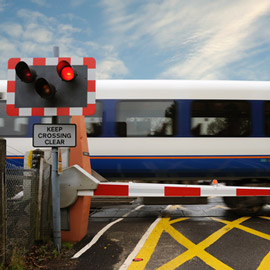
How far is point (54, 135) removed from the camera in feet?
12.6

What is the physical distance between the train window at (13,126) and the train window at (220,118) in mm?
4222

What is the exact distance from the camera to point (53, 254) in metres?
3.84

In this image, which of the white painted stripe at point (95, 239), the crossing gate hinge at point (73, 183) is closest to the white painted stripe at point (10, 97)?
the crossing gate hinge at point (73, 183)

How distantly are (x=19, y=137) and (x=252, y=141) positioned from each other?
5836mm

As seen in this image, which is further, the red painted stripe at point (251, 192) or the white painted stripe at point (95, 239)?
the red painted stripe at point (251, 192)

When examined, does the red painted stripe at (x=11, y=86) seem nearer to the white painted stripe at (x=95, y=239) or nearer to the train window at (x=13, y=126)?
the white painted stripe at (x=95, y=239)

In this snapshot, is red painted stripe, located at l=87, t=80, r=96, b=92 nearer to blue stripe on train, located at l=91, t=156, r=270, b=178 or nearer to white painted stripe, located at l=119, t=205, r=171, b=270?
white painted stripe, located at l=119, t=205, r=171, b=270

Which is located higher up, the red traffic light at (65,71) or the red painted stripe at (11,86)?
the red traffic light at (65,71)

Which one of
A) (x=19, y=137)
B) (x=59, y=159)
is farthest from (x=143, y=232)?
(x=19, y=137)

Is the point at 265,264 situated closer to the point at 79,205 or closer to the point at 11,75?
the point at 79,205

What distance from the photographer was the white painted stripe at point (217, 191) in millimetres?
4547

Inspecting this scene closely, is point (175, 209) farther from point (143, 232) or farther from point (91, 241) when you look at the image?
point (91, 241)

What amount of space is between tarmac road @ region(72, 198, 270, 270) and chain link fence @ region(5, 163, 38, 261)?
0.81m

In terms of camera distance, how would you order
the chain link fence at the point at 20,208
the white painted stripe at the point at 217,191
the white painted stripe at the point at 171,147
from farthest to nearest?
the white painted stripe at the point at 171,147, the white painted stripe at the point at 217,191, the chain link fence at the point at 20,208
